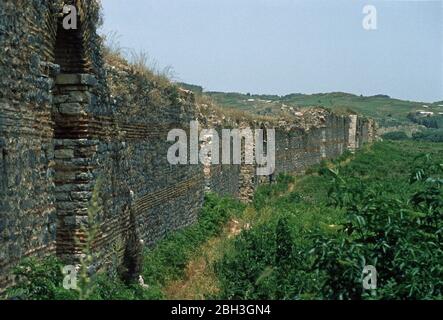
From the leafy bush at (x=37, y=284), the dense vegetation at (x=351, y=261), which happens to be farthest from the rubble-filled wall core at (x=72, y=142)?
the dense vegetation at (x=351, y=261)

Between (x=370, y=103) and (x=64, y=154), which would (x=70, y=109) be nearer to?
(x=64, y=154)

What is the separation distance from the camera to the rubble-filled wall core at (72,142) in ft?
20.9

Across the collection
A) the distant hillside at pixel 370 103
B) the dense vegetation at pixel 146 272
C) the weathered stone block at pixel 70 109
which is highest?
the distant hillside at pixel 370 103

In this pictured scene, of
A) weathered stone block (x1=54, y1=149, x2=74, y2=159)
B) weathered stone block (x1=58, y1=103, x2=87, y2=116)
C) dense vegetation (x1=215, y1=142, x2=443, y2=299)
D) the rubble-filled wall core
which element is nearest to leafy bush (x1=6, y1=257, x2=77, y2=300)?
the rubble-filled wall core

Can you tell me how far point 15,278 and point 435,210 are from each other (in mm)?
3824

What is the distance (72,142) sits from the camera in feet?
26.6

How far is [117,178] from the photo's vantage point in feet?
31.5

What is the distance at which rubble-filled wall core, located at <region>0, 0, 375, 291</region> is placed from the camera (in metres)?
6.38

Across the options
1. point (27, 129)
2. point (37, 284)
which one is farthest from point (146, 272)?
point (37, 284)

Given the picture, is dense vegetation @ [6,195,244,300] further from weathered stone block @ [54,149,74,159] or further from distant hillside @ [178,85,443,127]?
distant hillside @ [178,85,443,127]

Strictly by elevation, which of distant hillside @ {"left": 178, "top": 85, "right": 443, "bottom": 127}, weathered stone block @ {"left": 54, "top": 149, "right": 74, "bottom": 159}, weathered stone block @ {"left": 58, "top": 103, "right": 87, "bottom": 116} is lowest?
weathered stone block @ {"left": 54, "top": 149, "right": 74, "bottom": 159}

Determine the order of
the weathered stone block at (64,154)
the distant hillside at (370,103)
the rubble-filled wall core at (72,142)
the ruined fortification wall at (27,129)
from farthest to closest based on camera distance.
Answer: the distant hillside at (370,103) < the weathered stone block at (64,154) < the rubble-filled wall core at (72,142) < the ruined fortification wall at (27,129)

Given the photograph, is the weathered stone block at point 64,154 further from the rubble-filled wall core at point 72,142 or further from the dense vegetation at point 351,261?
the dense vegetation at point 351,261
